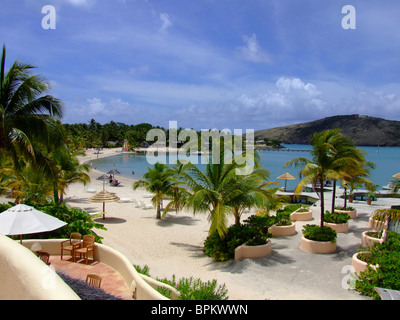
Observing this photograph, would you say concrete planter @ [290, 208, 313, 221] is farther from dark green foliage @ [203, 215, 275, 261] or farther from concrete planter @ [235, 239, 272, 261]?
concrete planter @ [235, 239, 272, 261]

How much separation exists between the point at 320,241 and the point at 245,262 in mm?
3093

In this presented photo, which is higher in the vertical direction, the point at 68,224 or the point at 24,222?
the point at 24,222

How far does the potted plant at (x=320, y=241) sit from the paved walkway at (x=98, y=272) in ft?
24.8

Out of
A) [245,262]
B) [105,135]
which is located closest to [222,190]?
[245,262]

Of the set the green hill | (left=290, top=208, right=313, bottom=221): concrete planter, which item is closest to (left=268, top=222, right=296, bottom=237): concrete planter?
(left=290, top=208, right=313, bottom=221): concrete planter

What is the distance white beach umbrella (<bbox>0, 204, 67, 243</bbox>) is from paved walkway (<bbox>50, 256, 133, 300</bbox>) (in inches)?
44.2

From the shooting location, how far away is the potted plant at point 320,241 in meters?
11.8

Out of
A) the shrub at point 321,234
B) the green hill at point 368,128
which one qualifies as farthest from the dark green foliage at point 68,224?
the green hill at point 368,128

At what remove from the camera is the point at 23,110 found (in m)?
10.1

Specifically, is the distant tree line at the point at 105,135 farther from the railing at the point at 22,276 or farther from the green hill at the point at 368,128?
the railing at the point at 22,276

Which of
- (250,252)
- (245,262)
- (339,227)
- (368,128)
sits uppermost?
(368,128)

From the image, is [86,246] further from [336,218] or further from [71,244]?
[336,218]
